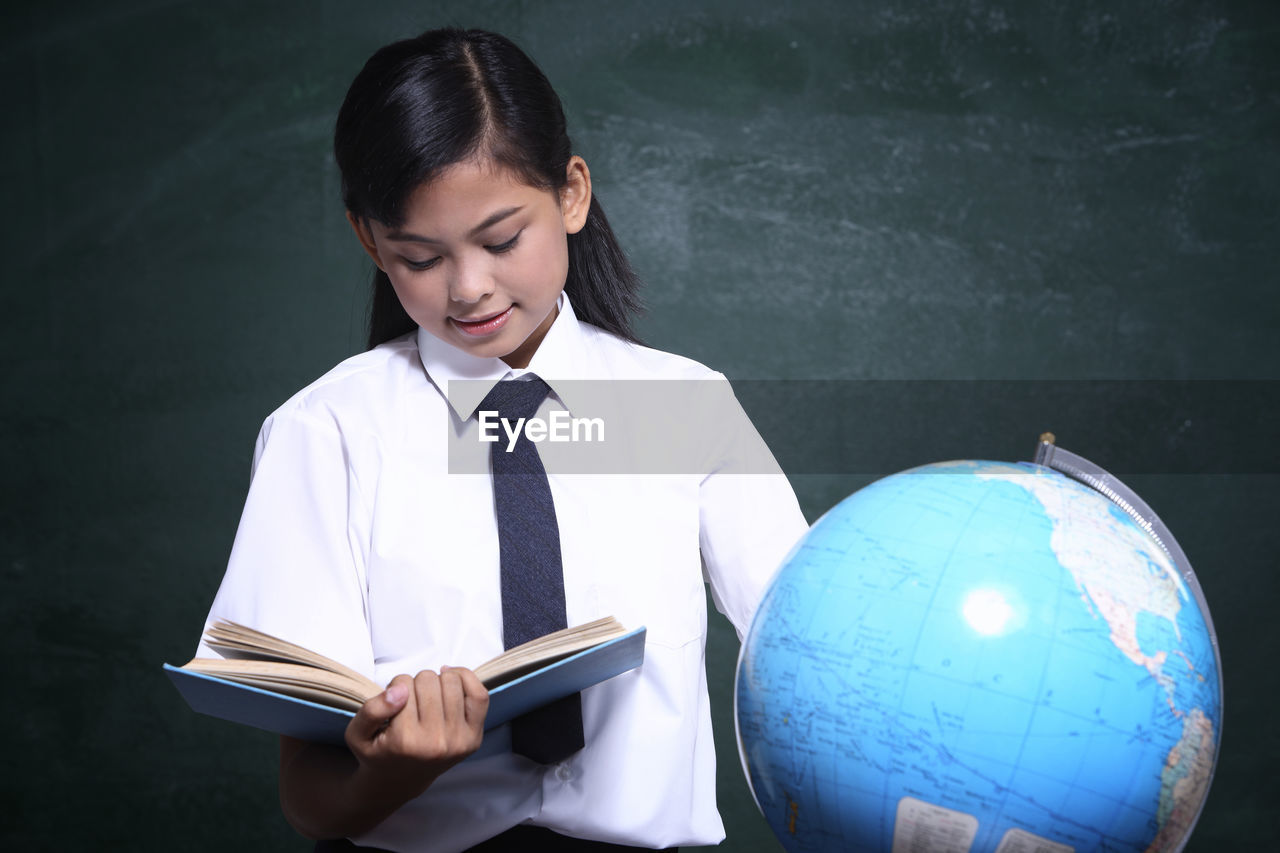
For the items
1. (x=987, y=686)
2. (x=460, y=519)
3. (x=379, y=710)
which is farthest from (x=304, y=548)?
(x=987, y=686)

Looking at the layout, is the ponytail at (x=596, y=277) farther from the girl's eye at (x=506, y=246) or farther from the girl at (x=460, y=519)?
the girl's eye at (x=506, y=246)

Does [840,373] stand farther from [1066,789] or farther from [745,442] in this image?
[1066,789]

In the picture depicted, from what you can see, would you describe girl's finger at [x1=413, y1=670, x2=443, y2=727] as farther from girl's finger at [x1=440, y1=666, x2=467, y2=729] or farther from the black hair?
the black hair

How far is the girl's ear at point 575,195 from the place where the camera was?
1.34 metres

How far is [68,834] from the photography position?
8.86 ft

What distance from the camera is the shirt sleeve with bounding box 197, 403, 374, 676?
1.16 m

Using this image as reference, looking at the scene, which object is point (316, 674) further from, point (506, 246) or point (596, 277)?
point (596, 277)

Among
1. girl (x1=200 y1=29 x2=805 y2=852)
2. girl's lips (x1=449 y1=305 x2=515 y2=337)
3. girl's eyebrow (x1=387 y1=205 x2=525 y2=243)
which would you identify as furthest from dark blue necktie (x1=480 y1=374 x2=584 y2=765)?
girl's eyebrow (x1=387 y1=205 x2=525 y2=243)

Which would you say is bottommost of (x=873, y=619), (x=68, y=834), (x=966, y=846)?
(x=68, y=834)

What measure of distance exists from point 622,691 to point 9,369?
202cm

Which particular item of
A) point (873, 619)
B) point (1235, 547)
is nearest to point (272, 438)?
point (873, 619)

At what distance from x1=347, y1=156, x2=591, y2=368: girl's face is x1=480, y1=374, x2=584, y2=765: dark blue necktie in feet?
0.43

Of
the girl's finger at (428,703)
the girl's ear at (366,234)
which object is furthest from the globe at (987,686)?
the girl's ear at (366,234)

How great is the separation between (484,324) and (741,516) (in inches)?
15.2
